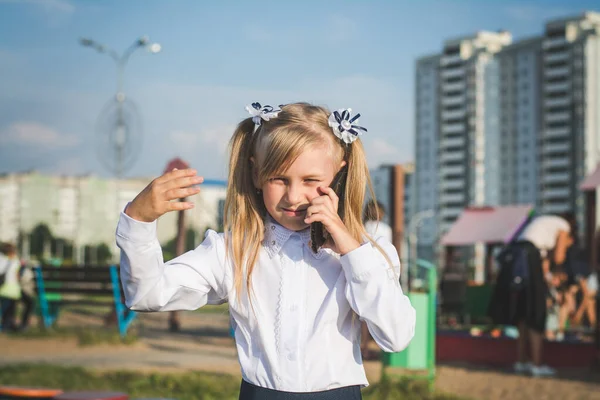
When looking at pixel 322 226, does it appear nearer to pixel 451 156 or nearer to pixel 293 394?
pixel 293 394

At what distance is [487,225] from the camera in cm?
1571

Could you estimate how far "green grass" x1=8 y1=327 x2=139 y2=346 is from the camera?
11164 millimetres

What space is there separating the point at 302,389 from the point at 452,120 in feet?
456

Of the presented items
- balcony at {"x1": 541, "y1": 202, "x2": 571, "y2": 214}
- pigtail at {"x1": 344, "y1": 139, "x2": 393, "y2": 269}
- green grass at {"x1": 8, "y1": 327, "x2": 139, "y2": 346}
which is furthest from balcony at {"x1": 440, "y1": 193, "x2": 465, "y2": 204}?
pigtail at {"x1": 344, "y1": 139, "x2": 393, "y2": 269}

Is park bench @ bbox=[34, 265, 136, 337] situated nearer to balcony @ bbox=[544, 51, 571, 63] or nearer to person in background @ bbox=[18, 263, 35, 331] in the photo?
person in background @ bbox=[18, 263, 35, 331]

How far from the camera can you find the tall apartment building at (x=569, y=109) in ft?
368

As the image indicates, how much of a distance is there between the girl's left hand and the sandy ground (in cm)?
533

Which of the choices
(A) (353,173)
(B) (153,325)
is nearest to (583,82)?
(B) (153,325)

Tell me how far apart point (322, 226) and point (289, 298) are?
206mm

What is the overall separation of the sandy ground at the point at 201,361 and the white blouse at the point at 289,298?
520cm

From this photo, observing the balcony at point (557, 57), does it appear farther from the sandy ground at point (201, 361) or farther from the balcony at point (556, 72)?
the sandy ground at point (201, 361)

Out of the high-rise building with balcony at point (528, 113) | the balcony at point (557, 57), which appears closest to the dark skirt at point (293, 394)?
the high-rise building with balcony at point (528, 113)

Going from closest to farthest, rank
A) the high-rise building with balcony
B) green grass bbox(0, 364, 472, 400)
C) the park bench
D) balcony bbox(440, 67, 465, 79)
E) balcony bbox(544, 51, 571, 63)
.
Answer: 1. green grass bbox(0, 364, 472, 400)
2. the park bench
3. the high-rise building with balcony
4. balcony bbox(544, 51, 571, 63)
5. balcony bbox(440, 67, 465, 79)

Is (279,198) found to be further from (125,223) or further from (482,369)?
(482,369)
